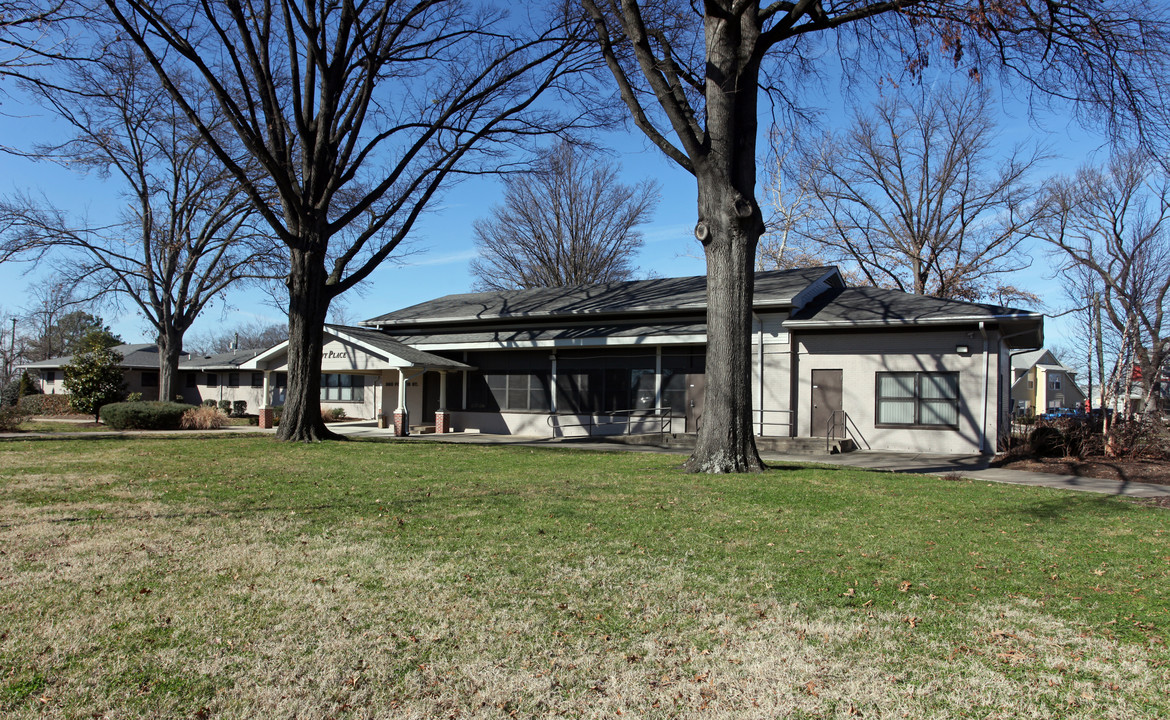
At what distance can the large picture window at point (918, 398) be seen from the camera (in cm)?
1773

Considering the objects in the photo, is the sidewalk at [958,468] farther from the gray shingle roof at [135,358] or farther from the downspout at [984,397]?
the gray shingle roof at [135,358]

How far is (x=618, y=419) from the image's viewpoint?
22.0m

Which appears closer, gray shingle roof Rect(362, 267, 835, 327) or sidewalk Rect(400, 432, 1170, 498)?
sidewalk Rect(400, 432, 1170, 498)

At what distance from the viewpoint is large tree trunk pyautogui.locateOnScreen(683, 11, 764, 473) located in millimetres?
11594

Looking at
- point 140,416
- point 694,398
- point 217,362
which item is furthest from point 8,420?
point 217,362

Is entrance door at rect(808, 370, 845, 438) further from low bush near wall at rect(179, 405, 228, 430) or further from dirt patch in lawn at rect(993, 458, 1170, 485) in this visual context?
low bush near wall at rect(179, 405, 228, 430)

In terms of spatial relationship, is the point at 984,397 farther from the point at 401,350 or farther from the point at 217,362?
the point at 217,362

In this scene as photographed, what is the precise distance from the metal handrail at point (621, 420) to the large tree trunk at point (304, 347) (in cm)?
769

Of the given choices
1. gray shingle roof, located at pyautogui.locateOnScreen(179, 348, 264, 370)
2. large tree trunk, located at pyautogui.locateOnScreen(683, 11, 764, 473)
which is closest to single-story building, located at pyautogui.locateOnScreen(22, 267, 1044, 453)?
large tree trunk, located at pyautogui.locateOnScreen(683, 11, 764, 473)

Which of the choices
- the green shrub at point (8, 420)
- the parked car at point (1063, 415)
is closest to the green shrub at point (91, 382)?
the green shrub at point (8, 420)

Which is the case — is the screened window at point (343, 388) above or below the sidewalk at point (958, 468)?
above

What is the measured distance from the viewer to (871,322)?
17891 millimetres

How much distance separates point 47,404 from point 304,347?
2490 cm

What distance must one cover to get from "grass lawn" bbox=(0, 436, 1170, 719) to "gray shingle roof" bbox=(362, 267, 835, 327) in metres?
12.1
